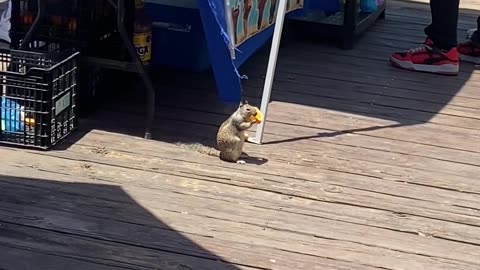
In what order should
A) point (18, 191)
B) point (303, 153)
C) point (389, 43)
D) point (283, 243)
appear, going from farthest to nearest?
1. point (389, 43)
2. point (303, 153)
3. point (18, 191)
4. point (283, 243)

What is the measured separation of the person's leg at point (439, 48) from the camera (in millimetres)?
4465

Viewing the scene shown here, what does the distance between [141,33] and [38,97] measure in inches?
21.0

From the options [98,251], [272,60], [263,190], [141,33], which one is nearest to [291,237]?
[263,190]

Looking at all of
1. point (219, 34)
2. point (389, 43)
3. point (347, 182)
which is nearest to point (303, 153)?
point (347, 182)

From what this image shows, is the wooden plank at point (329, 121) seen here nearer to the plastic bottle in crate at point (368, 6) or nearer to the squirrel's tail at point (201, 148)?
the squirrel's tail at point (201, 148)

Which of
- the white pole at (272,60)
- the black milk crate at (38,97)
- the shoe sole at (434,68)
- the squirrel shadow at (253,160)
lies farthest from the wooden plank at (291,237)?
the shoe sole at (434,68)

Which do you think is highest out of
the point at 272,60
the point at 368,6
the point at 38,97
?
the point at 272,60

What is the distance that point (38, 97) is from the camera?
2.96 meters

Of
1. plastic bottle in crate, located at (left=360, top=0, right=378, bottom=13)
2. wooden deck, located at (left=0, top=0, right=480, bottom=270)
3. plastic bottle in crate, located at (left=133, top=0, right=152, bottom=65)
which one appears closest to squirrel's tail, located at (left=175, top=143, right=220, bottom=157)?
wooden deck, located at (left=0, top=0, right=480, bottom=270)

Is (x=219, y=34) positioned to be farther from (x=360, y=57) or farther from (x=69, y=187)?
(x=360, y=57)

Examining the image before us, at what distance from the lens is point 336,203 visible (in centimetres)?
279

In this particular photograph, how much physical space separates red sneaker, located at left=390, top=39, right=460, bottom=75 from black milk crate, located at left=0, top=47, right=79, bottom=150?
77.6 inches

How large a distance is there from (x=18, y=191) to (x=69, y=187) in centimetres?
15

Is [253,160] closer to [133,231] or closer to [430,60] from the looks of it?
[133,231]
